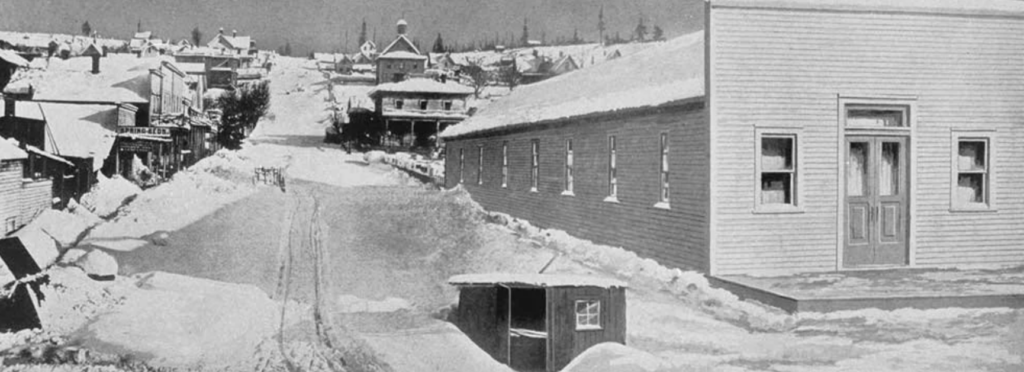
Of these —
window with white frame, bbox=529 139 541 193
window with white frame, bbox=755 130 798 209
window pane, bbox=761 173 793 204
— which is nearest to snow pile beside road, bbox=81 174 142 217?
window with white frame, bbox=529 139 541 193

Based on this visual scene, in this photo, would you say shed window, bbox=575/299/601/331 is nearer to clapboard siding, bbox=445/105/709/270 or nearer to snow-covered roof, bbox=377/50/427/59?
clapboard siding, bbox=445/105/709/270

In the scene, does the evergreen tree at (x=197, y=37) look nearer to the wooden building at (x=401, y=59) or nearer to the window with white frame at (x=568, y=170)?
the wooden building at (x=401, y=59)

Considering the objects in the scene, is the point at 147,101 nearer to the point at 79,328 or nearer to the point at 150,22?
the point at 150,22

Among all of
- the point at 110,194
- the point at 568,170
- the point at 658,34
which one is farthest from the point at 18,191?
the point at 658,34

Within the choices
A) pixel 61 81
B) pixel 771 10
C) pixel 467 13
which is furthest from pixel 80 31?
pixel 771 10

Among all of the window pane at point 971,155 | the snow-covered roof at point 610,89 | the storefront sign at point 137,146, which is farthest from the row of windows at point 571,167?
the window pane at point 971,155

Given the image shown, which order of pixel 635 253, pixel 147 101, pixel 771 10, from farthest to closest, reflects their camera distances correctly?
pixel 771 10 → pixel 635 253 → pixel 147 101

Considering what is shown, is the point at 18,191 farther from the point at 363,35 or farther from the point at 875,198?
the point at 875,198
